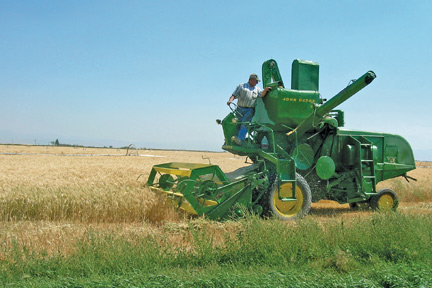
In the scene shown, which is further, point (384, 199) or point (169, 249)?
point (384, 199)

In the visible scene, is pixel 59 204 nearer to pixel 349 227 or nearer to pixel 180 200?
pixel 180 200

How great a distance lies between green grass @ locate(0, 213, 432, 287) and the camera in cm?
427

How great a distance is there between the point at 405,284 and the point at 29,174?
29.6 ft

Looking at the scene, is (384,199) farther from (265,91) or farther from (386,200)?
(265,91)

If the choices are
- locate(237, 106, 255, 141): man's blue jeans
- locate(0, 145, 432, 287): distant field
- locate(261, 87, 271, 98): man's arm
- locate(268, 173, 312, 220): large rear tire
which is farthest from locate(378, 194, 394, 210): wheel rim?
locate(261, 87, 271, 98): man's arm

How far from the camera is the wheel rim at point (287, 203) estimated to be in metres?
8.34

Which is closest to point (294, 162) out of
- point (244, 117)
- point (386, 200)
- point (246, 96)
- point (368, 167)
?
point (244, 117)

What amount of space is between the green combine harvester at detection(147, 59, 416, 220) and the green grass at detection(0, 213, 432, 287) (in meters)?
1.98

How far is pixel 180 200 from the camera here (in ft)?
27.1

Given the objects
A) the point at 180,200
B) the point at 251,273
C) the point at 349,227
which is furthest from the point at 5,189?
the point at 349,227

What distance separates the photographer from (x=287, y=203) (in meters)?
8.48

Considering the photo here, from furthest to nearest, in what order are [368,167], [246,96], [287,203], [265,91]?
[368,167], [246,96], [265,91], [287,203]

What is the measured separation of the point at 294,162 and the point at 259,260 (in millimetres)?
3611

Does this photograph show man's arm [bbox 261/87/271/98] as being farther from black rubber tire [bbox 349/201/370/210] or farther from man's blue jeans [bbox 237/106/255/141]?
black rubber tire [bbox 349/201/370/210]
